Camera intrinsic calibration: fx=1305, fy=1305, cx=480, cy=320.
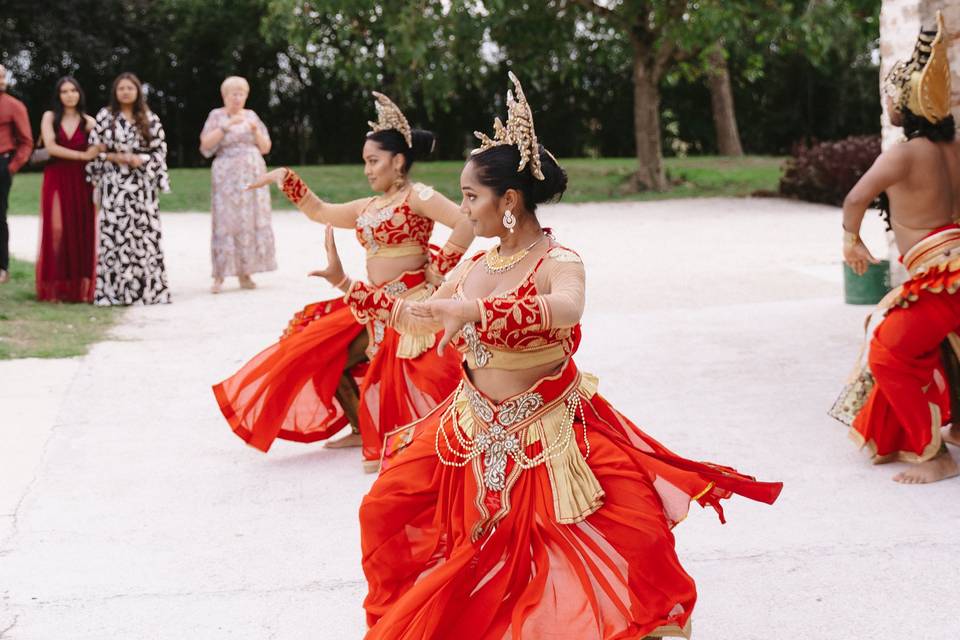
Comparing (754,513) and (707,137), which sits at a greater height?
(707,137)

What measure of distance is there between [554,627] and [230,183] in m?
9.10

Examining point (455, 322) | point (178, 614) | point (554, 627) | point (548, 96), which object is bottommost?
point (178, 614)

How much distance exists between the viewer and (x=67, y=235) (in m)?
11.4

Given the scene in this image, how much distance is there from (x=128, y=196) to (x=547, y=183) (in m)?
8.07

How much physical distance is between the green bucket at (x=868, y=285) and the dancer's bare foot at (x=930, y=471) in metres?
4.46

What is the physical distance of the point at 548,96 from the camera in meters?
27.6

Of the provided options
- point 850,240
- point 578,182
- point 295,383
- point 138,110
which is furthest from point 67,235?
Answer: point 578,182

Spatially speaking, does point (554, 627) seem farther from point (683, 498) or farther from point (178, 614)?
point (178, 614)

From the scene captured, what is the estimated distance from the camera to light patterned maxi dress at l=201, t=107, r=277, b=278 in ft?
39.1

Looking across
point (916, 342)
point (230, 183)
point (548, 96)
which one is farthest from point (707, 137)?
point (916, 342)

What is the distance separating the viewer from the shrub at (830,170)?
1877 cm

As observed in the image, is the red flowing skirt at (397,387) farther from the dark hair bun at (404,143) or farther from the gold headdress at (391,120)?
the gold headdress at (391,120)

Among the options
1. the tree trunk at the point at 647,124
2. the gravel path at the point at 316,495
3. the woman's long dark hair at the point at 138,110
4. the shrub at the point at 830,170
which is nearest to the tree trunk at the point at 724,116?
the tree trunk at the point at 647,124

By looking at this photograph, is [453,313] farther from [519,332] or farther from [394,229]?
[394,229]
